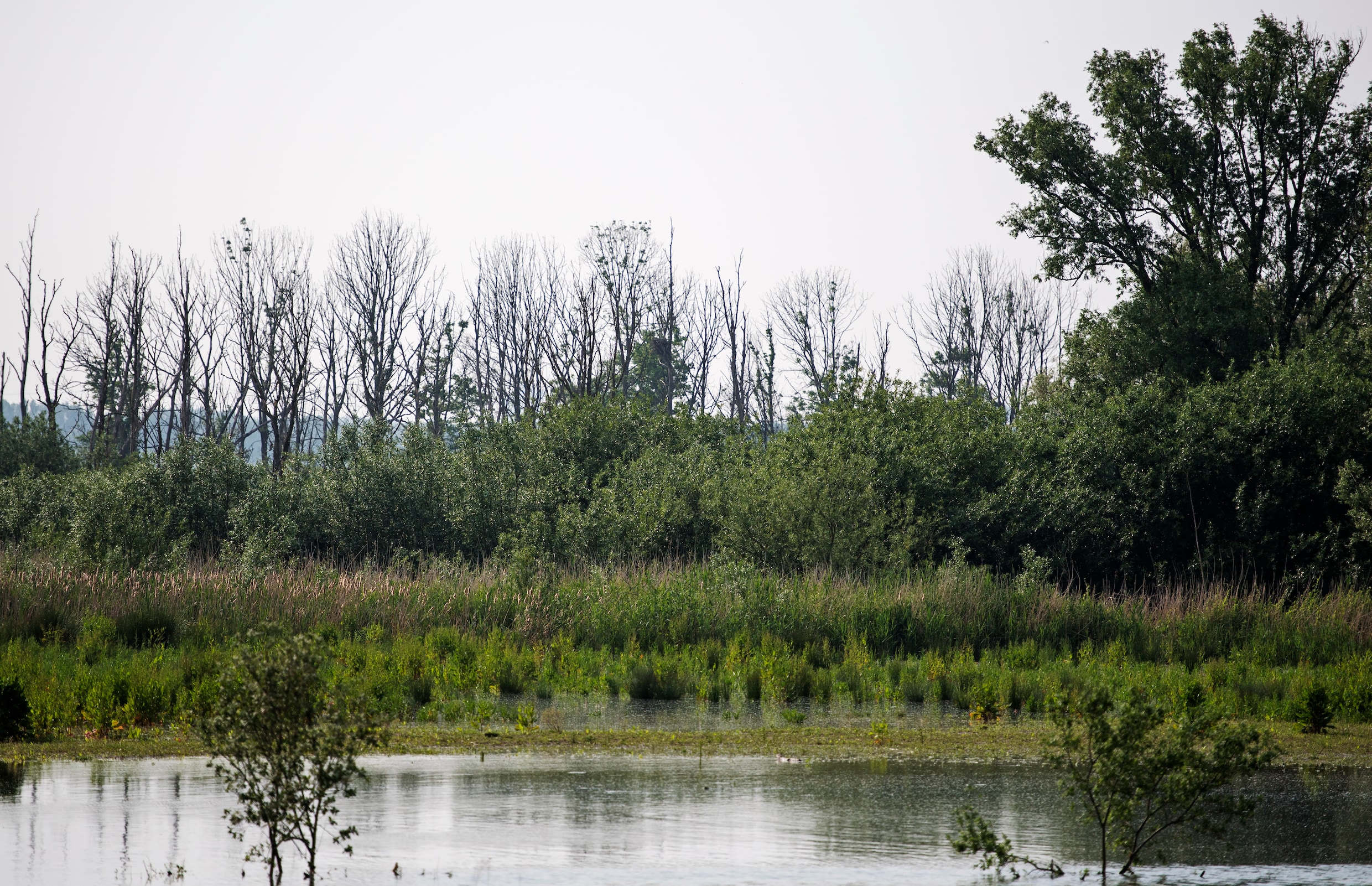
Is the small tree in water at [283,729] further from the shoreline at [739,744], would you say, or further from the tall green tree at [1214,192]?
the tall green tree at [1214,192]

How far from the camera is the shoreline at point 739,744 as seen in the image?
10688 millimetres

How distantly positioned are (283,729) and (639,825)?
259cm

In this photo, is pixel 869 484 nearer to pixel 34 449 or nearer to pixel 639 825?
pixel 639 825

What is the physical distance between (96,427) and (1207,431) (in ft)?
149

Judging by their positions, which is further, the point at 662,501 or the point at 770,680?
the point at 662,501

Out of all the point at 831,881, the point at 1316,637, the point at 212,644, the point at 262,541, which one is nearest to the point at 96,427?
the point at 262,541

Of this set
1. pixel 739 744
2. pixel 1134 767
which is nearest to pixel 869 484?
pixel 739 744

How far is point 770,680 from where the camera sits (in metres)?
14.9

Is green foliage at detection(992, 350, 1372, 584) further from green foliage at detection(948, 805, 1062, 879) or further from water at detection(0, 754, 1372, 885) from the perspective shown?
green foliage at detection(948, 805, 1062, 879)

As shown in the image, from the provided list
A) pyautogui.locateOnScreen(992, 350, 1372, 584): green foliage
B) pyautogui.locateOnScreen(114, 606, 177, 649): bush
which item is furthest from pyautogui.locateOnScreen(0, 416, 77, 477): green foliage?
pyautogui.locateOnScreen(992, 350, 1372, 584): green foliage

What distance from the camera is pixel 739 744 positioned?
11.4 meters

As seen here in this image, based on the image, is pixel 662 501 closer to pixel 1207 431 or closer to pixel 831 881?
pixel 1207 431

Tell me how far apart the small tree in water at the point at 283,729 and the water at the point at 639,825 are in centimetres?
55

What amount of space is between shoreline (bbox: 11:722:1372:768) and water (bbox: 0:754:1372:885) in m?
0.41
